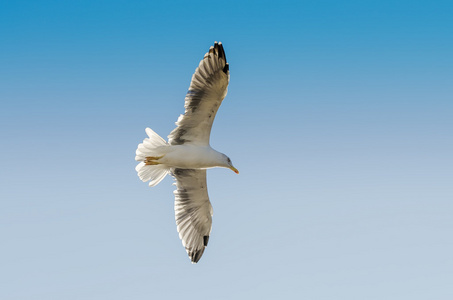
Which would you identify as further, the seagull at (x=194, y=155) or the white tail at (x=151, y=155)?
the white tail at (x=151, y=155)

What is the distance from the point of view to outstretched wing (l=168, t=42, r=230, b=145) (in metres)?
10.6

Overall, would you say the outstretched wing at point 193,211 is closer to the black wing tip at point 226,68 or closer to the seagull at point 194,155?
the seagull at point 194,155

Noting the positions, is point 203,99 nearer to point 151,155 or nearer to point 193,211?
point 151,155

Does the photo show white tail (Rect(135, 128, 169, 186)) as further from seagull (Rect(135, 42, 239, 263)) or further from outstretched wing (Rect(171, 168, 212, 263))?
outstretched wing (Rect(171, 168, 212, 263))

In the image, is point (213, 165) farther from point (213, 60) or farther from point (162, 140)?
point (213, 60)

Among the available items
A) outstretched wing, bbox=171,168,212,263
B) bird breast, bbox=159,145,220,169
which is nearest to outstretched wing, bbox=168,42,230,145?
bird breast, bbox=159,145,220,169

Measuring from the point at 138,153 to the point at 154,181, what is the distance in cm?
76

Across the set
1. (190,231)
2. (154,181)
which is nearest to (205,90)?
(154,181)

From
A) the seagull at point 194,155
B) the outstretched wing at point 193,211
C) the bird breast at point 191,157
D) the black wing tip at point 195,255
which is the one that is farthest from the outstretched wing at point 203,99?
the black wing tip at point 195,255

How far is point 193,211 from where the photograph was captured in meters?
12.5

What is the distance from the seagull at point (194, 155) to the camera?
1070cm

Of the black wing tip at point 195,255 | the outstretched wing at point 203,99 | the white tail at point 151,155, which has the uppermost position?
the outstretched wing at point 203,99

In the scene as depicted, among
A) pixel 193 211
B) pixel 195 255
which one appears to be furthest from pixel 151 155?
pixel 195 255

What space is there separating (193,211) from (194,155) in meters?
1.64
